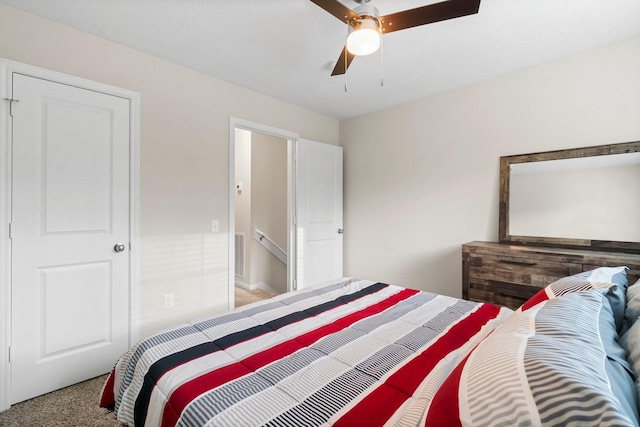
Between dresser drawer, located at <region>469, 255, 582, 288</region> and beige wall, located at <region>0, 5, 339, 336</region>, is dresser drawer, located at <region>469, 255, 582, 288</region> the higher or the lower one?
the lower one

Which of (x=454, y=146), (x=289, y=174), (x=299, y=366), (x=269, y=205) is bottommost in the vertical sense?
(x=299, y=366)

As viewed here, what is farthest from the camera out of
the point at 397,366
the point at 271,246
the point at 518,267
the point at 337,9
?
the point at 271,246

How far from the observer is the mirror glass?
7.49 ft

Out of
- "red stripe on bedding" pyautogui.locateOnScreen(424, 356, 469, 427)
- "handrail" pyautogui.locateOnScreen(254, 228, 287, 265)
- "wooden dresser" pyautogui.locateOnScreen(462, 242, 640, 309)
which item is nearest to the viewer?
"red stripe on bedding" pyautogui.locateOnScreen(424, 356, 469, 427)

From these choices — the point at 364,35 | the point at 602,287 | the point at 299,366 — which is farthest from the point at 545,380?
the point at 364,35

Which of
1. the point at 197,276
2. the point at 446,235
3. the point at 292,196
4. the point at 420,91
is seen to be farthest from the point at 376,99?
the point at 197,276

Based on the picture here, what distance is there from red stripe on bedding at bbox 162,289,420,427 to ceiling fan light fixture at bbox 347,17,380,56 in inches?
58.5

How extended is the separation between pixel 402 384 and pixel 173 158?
247 cm

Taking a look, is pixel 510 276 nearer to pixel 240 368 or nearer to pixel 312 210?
pixel 312 210

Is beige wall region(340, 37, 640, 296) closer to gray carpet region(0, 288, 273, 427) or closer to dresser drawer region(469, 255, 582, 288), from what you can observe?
dresser drawer region(469, 255, 582, 288)

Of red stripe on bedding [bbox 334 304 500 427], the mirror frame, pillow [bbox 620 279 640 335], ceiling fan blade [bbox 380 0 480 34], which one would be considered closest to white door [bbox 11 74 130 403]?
ceiling fan blade [bbox 380 0 480 34]

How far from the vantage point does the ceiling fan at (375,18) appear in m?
1.51

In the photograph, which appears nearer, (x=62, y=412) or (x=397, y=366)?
(x=397, y=366)

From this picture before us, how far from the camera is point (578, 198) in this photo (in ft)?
8.13
